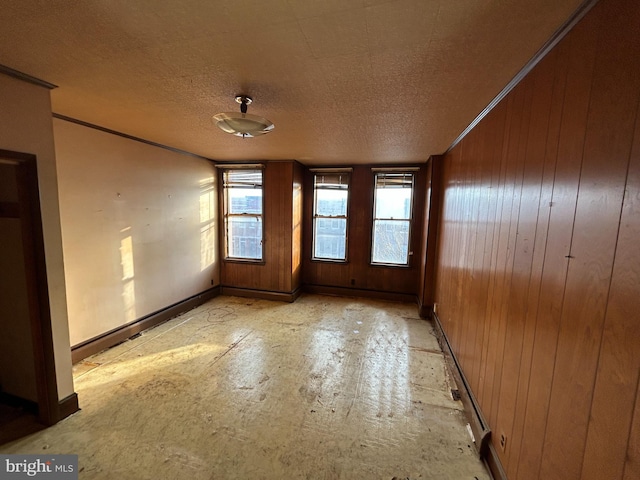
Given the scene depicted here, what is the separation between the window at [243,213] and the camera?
4691 mm

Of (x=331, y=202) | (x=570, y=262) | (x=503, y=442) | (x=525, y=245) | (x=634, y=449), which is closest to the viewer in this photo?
(x=634, y=449)

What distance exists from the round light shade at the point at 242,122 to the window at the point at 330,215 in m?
3.08

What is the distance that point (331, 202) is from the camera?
4977 mm

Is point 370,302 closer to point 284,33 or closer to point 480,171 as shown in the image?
point 480,171

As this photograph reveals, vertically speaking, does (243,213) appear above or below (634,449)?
above

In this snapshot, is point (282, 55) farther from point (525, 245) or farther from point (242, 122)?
point (525, 245)

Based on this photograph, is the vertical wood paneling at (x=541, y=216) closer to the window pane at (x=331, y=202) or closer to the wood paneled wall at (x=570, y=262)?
the wood paneled wall at (x=570, y=262)

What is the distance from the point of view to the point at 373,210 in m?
4.80

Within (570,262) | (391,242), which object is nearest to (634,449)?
(570,262)

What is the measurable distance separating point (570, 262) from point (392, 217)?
12.3ft

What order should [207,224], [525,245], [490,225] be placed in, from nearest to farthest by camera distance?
[525,245]
[490,225]
[207,224]

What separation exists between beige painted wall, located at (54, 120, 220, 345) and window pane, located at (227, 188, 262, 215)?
0.54m

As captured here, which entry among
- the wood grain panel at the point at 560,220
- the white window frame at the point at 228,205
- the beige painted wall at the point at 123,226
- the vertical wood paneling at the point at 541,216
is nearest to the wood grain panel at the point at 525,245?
the vertical wood paneling at the point at 541,216

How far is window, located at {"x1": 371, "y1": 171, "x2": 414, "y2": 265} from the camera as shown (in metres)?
4.68
